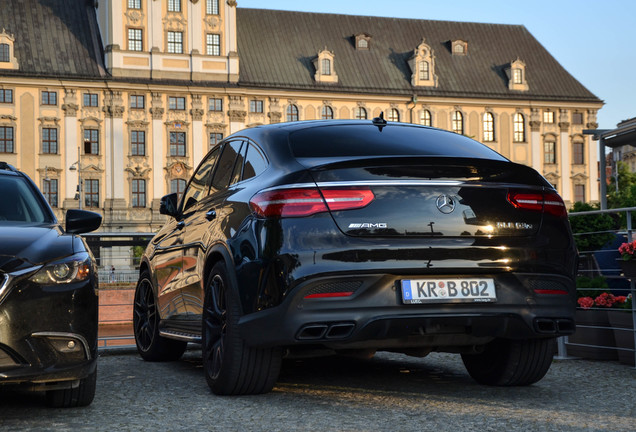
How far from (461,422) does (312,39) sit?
65.8 m

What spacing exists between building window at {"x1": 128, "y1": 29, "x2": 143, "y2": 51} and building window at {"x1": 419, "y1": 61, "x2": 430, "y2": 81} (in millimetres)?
20934

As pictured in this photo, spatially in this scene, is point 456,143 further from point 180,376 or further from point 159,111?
point 159,111

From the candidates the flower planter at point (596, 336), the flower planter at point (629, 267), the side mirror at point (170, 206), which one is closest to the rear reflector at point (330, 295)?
the side mirror at point (170, 206)

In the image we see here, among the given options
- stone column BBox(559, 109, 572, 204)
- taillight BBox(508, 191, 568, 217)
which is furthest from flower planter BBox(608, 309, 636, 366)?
stone column BBox(559, 109, 572, 204)

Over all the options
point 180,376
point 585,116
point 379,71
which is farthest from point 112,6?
point 180,376

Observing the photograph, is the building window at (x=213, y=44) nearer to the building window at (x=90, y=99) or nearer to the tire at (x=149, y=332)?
the building window at (x=90, y=99)

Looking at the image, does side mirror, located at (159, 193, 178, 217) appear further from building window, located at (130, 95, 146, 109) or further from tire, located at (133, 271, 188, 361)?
building window, located at (130, 95, 146, 109)

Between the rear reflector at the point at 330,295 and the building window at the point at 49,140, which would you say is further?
the building window at the point at 49,140

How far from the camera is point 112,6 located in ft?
199

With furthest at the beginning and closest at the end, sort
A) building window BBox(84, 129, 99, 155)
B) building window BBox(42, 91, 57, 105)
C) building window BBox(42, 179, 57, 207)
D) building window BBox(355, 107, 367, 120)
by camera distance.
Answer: building window BBox(355, 107, 367, 120), building window BBox(84, 129, 99, 155), building window BBox(42, 91, 57, 105), building window BBox(42, 179, 57, 207)

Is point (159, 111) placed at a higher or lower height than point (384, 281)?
higher

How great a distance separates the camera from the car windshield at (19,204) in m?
5.80

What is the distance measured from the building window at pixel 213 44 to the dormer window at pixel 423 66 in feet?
48.7

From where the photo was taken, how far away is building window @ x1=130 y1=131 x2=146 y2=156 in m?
61.9
